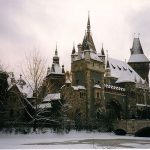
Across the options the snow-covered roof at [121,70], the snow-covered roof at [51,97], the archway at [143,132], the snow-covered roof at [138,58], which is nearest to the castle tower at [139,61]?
the snow-covered roof at [138,58]

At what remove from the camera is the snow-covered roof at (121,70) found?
66.5 m

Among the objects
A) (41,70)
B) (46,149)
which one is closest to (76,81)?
(41,70)

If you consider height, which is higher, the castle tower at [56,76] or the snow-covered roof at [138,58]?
the snow-covered roof at [138,58]

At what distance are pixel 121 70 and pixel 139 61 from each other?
28.2 ft

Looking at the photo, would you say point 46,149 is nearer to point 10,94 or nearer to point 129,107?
point 10,94

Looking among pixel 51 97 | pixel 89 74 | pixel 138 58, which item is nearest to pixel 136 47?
pixel 138 58

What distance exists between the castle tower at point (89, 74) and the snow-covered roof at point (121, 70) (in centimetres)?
717

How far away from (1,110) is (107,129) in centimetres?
1879

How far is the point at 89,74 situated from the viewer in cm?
5753

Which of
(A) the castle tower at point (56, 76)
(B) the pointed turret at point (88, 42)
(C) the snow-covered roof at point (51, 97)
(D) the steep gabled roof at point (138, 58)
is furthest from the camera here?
(D) the steep gabled roof at point (138, 58)

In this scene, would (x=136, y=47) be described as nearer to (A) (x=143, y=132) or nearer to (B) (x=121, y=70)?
(B) (x=121, y=70)

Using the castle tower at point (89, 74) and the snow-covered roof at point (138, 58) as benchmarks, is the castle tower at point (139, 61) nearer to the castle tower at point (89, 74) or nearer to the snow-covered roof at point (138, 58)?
the snow-covered roof at point (138, 58)

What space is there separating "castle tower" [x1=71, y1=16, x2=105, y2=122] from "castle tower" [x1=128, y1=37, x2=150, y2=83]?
1831cm

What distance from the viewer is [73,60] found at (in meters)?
59.0
